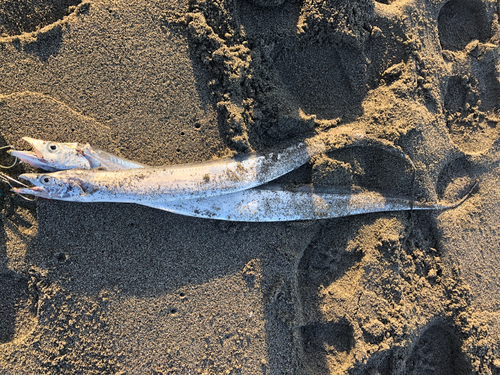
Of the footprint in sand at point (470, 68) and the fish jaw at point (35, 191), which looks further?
the footprint in sand at point (470, 68)

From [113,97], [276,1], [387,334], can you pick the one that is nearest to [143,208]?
[113,97]

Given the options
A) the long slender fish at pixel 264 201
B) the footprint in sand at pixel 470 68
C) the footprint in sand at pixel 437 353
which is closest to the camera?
the long slender fish at pixel 264 201

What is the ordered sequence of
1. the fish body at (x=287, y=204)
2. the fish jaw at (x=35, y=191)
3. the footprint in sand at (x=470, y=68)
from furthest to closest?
1. the footprint in sand at (x=470, y=68)
2. the fish body at (x=287, y=204)
3. the fish jaw at (x=35, y=191)

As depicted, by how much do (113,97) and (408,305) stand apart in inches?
170

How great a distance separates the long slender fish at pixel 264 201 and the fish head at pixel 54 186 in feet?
0.56

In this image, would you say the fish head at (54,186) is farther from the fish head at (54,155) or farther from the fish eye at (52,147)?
the fish eye at (52,147)

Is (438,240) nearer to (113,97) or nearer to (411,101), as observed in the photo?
(411,101)

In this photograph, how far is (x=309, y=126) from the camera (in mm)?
3680

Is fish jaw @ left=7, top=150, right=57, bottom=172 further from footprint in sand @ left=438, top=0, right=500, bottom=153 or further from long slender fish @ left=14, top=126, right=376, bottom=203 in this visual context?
footprint in sand @ left=438, top=0, right=500, bottom=153

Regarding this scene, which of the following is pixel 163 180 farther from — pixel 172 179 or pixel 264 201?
pixel 264 201

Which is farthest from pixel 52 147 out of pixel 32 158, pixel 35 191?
pixel 35 191

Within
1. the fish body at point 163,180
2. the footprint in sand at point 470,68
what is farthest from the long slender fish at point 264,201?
the footprint in sand at point 470,68

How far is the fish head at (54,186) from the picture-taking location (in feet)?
10.8

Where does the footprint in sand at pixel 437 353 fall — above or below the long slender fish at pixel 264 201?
below
